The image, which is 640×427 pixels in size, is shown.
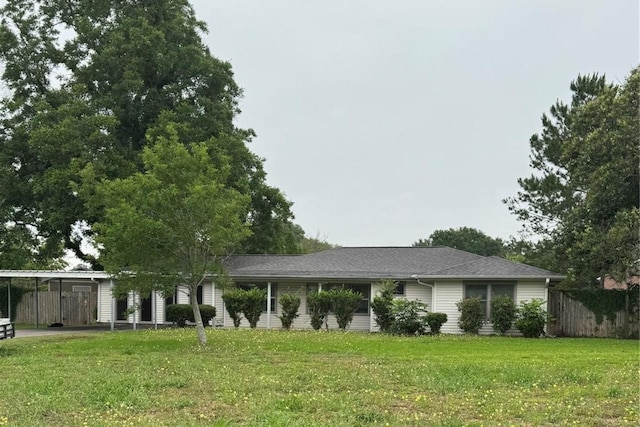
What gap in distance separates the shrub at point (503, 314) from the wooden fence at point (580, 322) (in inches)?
60.1

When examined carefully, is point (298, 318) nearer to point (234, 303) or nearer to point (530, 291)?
point (234, 303)

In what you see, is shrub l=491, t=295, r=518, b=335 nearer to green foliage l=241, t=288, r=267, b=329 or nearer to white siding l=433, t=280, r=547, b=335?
white siding l=433, t=280, r=547, b=335

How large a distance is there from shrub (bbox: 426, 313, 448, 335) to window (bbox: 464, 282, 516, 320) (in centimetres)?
166

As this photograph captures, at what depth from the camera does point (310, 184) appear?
3788 cm

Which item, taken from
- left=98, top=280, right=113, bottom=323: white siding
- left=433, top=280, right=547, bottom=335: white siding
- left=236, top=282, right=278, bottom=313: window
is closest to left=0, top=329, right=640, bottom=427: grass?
left=433, top=280, right=547, bottom=335: white siding

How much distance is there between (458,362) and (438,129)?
15.4m

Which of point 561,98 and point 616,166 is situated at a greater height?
point 561,98

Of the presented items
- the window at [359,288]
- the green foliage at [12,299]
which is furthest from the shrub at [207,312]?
the green foliage at [12,299]

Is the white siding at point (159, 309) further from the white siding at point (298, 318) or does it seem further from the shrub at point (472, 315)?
the shrub at point (472, 315)

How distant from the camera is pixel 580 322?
2238 cm

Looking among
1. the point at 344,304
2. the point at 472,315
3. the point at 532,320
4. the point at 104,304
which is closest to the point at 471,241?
the point at 104,304

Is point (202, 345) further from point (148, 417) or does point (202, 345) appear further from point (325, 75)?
point (325, 75)

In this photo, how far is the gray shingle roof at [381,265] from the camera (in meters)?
23.0

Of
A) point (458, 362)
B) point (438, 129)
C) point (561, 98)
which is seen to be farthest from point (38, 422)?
point (561, 98)
